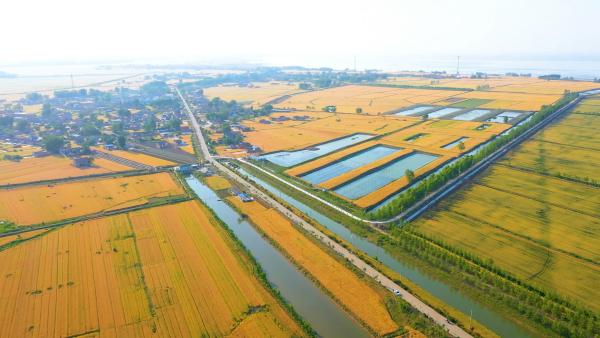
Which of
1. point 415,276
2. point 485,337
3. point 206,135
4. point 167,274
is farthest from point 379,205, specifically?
point 206,135

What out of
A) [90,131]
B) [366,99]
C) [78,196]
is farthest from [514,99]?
[78,196]

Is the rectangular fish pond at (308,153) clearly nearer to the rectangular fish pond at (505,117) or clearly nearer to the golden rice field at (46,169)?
the golden rice field at (46,169)

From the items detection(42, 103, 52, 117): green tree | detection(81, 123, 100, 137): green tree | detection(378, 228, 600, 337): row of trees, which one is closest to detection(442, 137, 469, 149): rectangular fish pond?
detection(378, 228, 600, 337): row of trees

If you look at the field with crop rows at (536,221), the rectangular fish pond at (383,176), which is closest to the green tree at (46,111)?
the rectangular fish pond at (383,176)

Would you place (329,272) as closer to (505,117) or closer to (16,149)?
(16,149)

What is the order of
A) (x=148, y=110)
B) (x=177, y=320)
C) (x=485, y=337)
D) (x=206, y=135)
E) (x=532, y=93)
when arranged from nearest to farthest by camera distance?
1. (x=485, y=337)
2. (x=177, y=320)
3. (x=206, y=135)
4. (x=148, y=110)
5. (x=532, y=93)

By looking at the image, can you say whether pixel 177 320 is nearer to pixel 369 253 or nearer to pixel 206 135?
pixel 369 253

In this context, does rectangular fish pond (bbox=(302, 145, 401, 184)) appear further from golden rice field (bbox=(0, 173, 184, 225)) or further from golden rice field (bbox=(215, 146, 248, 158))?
golden rice field (bbox=(0, 173, 184, 225))
